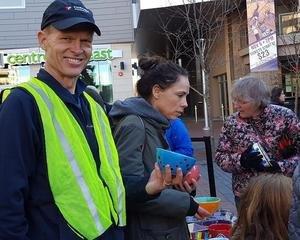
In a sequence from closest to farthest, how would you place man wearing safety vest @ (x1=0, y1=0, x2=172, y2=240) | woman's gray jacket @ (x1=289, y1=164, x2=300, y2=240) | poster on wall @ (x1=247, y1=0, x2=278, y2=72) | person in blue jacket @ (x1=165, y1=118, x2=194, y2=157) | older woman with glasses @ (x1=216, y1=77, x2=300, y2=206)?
woman's gray jacket @ (x1=289, y1=164, x2=300, y2=240)
man wearing safety vest @ (x1=0, y1=0, x2=172, y2=240)
older woman with glasses @ (x1=216, y1=77, x2=300, y2=206)
person in blue jacket @ (x1=165, y1=118, x2=194, y2=157)
poster on wall @ (x1=247, y1=0, x2=278, y2=72)

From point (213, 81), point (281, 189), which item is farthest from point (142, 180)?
point (213, 81)

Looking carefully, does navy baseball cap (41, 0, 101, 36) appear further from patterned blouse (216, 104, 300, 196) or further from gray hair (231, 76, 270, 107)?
patterned blouse (216, 104, 300, 196)

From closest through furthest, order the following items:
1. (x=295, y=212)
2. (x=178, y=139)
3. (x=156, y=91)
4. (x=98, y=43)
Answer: (x=295, y=212), (x=156, y=91), (x=178, y=139), (x=98, y=43)

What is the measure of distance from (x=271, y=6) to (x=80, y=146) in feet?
49.8

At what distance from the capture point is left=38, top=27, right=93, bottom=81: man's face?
80.4 inches

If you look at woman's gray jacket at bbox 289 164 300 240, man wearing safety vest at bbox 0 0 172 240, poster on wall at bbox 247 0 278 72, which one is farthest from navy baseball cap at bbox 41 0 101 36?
poster on wall at bbox 247 0 278 72

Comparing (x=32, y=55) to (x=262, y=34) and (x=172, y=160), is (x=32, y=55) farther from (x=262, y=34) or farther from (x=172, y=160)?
(x=172, y=160)

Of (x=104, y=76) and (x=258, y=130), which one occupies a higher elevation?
(x=104, y=76)

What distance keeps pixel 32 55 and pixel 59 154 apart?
1849 centimetres

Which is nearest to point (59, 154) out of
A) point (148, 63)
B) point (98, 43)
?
point (148, 63)

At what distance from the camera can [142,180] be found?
95.3 inches

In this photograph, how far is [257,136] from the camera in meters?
3.69

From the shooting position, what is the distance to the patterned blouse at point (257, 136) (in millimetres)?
3627

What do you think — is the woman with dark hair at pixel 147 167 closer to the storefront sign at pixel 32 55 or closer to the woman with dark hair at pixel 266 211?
the woman with dark hair at pixel 266 211
